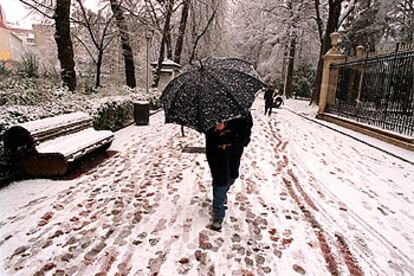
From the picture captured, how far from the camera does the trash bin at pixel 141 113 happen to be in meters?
11.1

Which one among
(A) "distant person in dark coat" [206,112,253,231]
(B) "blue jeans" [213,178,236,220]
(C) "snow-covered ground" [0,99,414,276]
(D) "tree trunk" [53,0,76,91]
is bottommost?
(C) "snow-covered ground" [0,99,414,276]

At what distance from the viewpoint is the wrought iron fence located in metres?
9.09

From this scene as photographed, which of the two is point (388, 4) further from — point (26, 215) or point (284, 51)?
point (26, 215)

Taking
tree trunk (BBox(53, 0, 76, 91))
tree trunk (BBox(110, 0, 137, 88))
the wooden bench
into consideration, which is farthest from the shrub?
tree trunk (BBox(110, 0, 137, 88))

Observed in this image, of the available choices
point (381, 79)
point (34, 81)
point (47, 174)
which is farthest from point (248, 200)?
point (381, 79)

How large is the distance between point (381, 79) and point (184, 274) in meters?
10.7

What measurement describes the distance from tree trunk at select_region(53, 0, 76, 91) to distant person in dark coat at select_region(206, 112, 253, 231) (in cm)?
739

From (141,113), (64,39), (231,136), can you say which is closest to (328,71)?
(141,113)

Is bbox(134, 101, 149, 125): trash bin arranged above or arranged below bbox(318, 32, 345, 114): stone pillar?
below

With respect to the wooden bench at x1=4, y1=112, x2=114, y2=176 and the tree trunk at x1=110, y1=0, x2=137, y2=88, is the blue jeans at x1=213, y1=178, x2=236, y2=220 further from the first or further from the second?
the tree trunk at x1=110, y1=0, x2=137, y2=88

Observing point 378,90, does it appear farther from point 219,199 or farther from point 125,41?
point 125,41

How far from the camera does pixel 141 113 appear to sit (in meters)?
11.2

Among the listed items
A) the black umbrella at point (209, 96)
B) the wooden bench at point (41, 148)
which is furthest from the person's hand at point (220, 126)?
the wooden bench at point (41, 148)

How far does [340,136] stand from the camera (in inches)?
414
